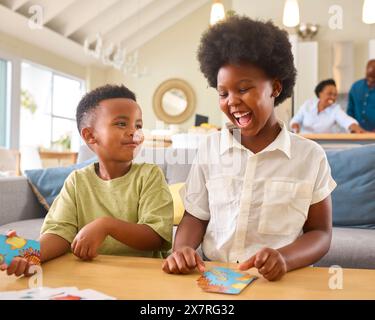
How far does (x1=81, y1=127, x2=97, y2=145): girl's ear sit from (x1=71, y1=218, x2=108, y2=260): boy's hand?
0.90ft

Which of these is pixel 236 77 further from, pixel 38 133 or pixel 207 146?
pixel 38 133

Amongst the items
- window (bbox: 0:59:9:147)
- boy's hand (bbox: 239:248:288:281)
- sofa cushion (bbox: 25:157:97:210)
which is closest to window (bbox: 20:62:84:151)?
window (bbox: 0:59:9:147)

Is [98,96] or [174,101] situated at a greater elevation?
[174,101]

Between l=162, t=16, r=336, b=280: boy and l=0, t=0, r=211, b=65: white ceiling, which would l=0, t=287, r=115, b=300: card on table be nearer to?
l=162, t=16, r=336, b=280: boy

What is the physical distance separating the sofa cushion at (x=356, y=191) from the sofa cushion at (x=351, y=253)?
0.84 feet

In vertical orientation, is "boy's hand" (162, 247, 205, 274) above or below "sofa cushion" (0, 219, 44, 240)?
above

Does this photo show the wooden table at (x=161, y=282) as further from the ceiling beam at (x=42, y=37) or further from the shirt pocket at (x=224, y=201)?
the ceiling beam at (x=42, y=37)

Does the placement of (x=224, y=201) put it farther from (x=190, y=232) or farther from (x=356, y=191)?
(x=356, y=191)

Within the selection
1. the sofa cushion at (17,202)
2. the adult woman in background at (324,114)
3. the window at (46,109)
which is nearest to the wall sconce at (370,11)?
the adult woman in background at (324,114)

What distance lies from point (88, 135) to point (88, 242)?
34 centimetres

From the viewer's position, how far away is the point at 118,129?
3.56ft

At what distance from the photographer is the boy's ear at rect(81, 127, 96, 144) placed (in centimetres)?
115

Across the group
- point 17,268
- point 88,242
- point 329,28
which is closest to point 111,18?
point 329,28

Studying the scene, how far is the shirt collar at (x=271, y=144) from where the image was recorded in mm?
1047
